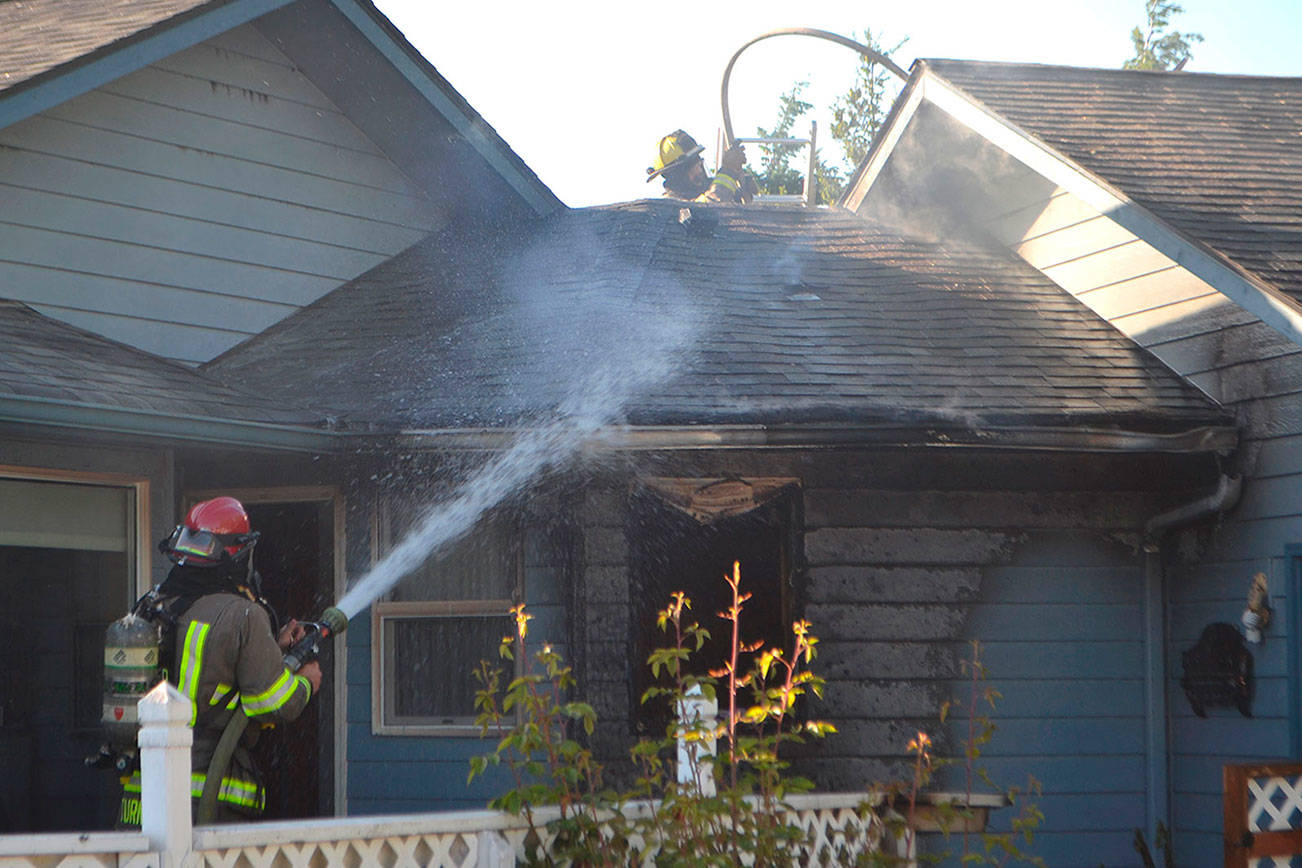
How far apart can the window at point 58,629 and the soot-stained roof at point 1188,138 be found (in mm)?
5844

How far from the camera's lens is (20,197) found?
8.12 meters

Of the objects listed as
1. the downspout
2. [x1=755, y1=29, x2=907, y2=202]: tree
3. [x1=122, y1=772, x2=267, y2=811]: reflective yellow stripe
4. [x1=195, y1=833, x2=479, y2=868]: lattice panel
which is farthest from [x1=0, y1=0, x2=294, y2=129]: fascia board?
[x1=755, y1=29, x2=907, y2=202]: tree

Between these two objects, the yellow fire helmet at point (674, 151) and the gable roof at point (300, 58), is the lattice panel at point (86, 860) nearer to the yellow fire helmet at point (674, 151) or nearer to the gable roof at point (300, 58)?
the gable roof at point (300, 58)

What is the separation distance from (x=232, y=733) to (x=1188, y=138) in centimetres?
746

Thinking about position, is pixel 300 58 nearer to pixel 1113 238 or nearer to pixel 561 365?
pixel 561 365

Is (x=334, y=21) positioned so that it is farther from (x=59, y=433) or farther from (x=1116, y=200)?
(x=1116, y=200)

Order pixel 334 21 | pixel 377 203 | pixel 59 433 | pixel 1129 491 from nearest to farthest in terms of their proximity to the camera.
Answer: pixel 59 433
pixel 1129 491
pixel 334 21
pixel 377 203

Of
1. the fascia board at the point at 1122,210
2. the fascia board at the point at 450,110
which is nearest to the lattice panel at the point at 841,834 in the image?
the fascia board at the point at 1122,210

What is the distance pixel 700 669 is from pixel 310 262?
3598 millimetres

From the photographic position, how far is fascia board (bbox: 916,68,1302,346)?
291 inches

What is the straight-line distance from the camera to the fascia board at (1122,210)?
7.38 metres

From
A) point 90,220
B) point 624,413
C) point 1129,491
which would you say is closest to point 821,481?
point 624,413

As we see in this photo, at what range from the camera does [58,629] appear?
8664mm

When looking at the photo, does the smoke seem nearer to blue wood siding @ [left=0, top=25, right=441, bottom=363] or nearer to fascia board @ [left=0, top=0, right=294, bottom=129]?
blue wood siding @ [left=0, top=25, right=441, bottom=363]
